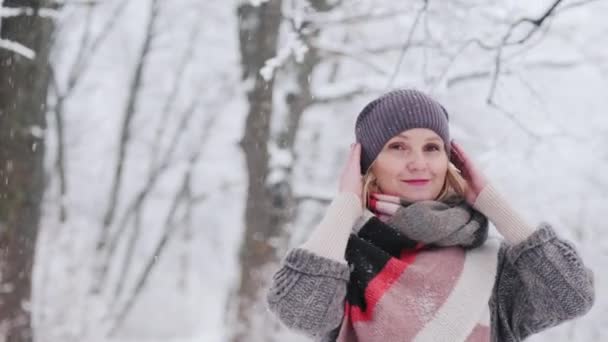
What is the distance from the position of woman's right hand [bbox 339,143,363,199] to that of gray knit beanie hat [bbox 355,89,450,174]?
42 millimetres

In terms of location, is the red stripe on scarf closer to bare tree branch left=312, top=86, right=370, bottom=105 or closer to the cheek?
the cheek

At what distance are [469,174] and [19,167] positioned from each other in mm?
3368

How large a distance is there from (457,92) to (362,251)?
7437 mm

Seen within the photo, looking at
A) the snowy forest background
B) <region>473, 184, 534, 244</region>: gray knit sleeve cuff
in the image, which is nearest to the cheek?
<region>473, 184, 534, 244</region>: gray knit sleeve cuff

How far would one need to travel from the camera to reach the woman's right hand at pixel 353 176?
1.80 metres

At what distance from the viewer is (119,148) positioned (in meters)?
13.3

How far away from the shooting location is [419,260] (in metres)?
1.72

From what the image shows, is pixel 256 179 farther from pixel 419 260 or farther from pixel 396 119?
pixel 419 260

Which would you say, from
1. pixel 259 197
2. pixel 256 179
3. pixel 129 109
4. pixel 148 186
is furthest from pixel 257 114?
pixel 148 186

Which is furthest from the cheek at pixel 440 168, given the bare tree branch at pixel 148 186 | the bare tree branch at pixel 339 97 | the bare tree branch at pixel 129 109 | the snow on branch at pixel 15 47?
the bare tree branch at pixel 129 109

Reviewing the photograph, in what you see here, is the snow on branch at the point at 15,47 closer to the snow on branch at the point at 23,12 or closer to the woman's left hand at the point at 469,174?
the snow on branch at the point at 23,12

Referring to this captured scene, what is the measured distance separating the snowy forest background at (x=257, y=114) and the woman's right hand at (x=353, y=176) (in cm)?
116

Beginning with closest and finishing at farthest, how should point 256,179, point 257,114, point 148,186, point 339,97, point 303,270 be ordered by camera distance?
1. point 303,270
2. point 257,114
3. point 256,179
4. point 339,97
5. point 148,186

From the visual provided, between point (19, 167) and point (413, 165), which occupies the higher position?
point (413, 165)
